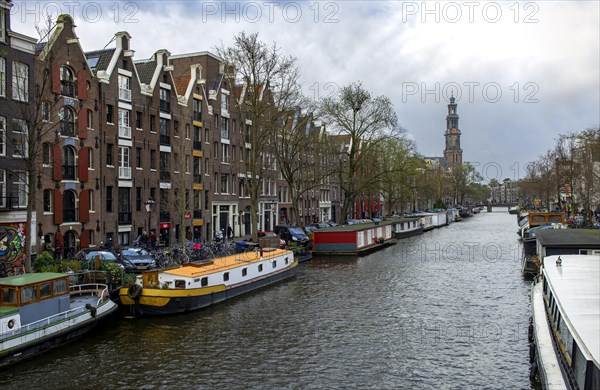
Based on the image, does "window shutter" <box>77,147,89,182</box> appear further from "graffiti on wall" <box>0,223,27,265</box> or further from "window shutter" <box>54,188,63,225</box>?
"graffiti on wall" <box>0,223,27,265</box>

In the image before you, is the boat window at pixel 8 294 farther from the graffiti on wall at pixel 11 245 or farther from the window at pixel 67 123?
the window at pixel 67 123

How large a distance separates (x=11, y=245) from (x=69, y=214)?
8858 mm

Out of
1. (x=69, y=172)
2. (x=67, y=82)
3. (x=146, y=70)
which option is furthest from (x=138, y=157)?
(x=67, y=82)

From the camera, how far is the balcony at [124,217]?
149 feet

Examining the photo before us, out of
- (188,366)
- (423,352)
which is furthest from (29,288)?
(423,352)

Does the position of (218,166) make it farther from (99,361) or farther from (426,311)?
(99,361)

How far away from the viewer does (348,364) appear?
1938 cm

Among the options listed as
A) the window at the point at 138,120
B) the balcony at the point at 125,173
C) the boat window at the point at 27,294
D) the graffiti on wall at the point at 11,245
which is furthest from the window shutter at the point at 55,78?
the boat window at the point at 27,294

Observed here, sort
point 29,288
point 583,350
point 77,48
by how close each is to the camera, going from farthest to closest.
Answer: point 77,48 → point 29,288 → point 583,350

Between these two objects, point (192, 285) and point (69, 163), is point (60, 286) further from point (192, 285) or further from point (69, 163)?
point (69, 163)

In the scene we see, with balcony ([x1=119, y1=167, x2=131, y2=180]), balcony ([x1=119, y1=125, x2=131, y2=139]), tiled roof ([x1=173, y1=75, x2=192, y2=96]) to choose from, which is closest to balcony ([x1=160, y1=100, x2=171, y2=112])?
tiled roof ([x1=173, y1=75, x2=192, y2=96])

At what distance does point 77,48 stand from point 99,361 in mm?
28150

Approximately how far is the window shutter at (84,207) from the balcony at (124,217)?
14.1 ft

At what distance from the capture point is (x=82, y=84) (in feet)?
134
